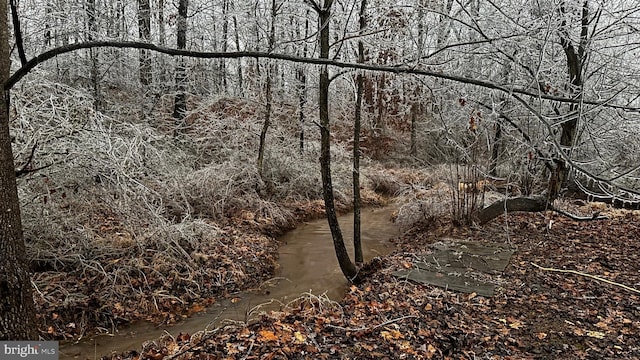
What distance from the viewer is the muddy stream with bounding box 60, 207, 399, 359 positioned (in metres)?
3.93

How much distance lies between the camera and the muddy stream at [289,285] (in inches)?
155

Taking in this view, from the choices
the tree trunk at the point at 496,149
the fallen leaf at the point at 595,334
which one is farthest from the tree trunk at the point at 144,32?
the fallen leaf at the point at 595,334

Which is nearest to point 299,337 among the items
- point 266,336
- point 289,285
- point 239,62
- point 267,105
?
point 266,336

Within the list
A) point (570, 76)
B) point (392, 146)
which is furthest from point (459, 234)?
point (392, 146)

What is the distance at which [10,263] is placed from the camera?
182cm

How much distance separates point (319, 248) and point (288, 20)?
4.37 m

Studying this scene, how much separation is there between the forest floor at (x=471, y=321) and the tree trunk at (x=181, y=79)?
6.04 metres

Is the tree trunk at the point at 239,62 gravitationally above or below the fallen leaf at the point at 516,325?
above

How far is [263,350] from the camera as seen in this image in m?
2.72

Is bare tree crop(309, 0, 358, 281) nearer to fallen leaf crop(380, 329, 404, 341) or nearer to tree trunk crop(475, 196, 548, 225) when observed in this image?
fallen leaf crop(380, 329, 404, 341)

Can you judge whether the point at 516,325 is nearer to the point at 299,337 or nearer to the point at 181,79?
the point at 299,337

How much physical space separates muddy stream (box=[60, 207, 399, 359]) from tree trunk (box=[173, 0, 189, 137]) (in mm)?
3688

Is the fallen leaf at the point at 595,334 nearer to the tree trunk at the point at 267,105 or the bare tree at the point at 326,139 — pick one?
the bare tree at the point at 326,139

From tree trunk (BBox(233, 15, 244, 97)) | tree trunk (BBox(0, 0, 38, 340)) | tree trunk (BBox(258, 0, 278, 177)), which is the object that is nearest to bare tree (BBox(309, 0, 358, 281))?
tree trunk (BBox(258, 0, 278, 177))
